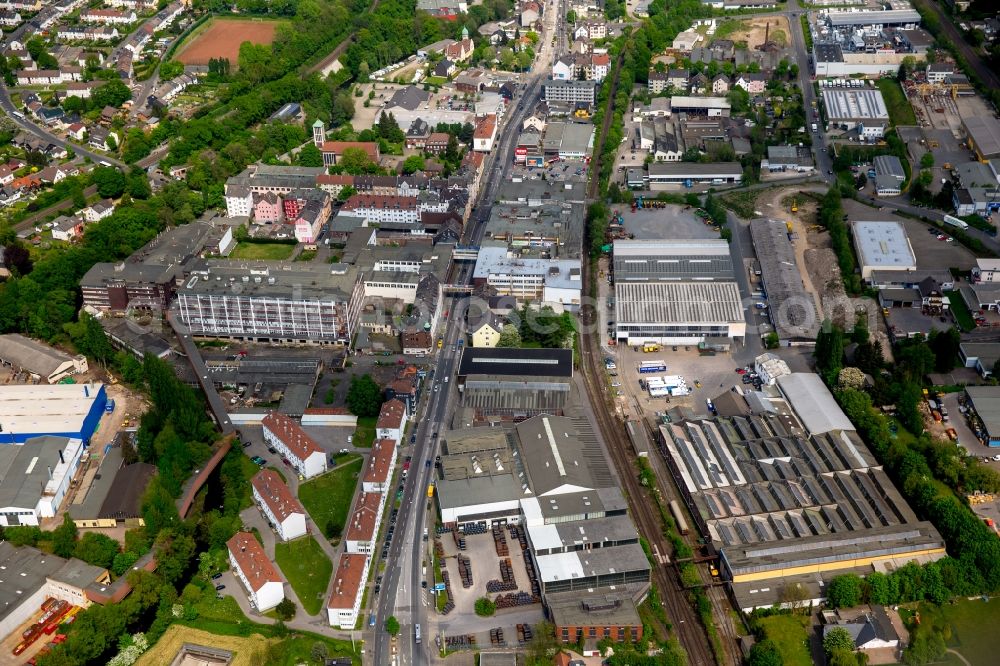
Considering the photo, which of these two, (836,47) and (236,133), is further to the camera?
(836,47)

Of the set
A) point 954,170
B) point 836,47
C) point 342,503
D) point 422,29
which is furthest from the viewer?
point 422,29

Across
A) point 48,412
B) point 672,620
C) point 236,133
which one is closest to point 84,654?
point 48,412

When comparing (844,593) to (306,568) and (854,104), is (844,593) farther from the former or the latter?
(854,104)

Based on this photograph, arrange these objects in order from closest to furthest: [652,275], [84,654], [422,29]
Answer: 1. [84,654]
2. [652,275]
3. [422,29]

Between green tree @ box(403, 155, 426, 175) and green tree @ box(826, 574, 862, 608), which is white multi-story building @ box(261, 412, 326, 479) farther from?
green tree @ box(403, 155, 426, 175)

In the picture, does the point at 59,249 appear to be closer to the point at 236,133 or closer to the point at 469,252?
the point at 236,133

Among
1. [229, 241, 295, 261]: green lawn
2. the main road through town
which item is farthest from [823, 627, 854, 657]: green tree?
[229, 241, 295, 261]: green lawn

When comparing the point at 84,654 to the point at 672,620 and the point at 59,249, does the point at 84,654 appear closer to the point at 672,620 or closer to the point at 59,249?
the point at 672,620

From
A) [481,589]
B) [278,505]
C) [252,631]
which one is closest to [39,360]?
[278,505]
